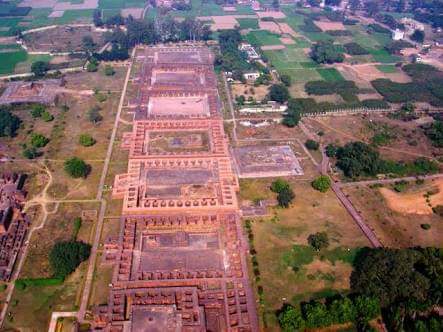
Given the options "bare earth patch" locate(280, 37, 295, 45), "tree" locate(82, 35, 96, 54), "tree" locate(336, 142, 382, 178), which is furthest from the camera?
"bare earth patch" locate(280, 37, 295, 45)

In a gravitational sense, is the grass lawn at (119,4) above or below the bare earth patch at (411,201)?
above

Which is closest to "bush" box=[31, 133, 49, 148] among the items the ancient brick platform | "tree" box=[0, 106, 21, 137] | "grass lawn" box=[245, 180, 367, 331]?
"tree" box=[0, 106, 21, 137]

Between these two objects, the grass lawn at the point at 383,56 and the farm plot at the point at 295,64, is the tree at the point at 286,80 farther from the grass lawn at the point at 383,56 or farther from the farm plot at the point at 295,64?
the grass lawn at the point at 383,56

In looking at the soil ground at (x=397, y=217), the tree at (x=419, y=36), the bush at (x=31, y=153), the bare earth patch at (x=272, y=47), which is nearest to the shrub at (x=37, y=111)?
the bush at (x=31, y=153)

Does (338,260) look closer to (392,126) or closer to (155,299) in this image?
(155,299)

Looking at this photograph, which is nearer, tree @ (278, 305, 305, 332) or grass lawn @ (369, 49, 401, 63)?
tree @ (278, 305, 305, 332)

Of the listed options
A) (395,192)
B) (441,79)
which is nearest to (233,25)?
(441,79)

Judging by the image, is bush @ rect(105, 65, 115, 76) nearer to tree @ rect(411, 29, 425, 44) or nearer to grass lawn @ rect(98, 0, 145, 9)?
grass lawn @ rect(98, 0, 145, 9)
